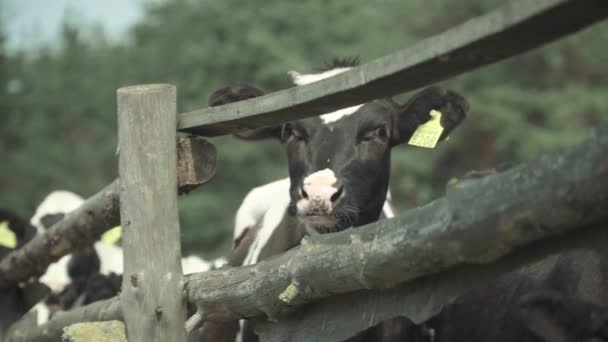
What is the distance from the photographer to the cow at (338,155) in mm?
4418

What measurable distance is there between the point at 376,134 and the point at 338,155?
331 mm

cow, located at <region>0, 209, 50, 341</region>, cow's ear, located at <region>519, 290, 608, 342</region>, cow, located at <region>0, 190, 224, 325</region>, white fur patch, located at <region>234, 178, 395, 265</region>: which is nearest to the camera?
cow's ear, located at <region>519, 290, 608, 342</region>

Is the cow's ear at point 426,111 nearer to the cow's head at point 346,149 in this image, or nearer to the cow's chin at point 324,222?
the cow's head at point 346,149

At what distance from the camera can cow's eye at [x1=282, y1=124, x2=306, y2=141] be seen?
4949 mm

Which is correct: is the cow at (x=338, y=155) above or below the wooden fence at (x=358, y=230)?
above

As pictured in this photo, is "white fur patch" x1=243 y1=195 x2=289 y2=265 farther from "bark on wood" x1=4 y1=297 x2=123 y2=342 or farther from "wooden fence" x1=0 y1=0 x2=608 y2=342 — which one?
"wooden fence" x1=0 y1=0 x2=608 y2=342

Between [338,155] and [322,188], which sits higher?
[338,155]

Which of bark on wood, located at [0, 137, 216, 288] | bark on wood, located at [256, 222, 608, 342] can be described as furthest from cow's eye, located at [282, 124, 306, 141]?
bark on wood, located at [256, 222, 608, 342]

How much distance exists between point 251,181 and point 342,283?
19052mm

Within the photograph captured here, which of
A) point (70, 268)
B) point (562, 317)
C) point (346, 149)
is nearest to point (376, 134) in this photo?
point (346, 149)

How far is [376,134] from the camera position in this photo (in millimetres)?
4957

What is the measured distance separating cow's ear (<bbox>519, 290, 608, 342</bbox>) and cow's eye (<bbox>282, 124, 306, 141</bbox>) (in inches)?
90.6

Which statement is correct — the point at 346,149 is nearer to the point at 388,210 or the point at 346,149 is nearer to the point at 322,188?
the point at 322,188

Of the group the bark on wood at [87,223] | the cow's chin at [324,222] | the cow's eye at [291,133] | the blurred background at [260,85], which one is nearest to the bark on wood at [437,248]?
the bark on wood at [87,223]
